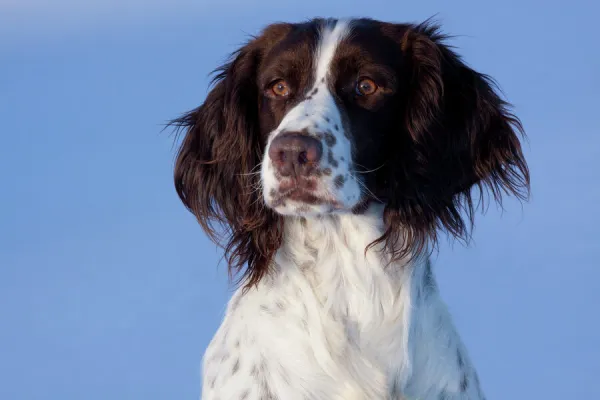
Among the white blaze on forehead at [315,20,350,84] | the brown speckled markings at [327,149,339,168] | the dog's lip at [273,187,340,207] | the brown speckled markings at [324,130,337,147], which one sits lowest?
the dog's lip at [273,187,340,207]

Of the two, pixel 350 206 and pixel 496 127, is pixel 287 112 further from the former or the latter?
pixel 496 127

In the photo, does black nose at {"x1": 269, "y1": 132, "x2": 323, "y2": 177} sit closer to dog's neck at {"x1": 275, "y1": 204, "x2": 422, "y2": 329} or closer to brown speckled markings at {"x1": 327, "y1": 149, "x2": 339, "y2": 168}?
brown speckled markings at {"x1": 327, "y1": 149, "x2": 339, "y2": 168}

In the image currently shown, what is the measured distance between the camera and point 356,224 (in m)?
4.60

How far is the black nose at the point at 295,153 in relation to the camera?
394 cm

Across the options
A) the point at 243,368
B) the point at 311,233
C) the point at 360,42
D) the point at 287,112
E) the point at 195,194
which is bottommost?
the point at 243,368

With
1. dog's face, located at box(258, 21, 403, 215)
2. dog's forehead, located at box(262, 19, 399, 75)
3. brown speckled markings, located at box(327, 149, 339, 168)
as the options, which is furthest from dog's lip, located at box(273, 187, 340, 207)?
dog's forehead, located at box(262, 19, 399, 75)

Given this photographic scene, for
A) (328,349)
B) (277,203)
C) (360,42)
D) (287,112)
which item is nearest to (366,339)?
(328,349)

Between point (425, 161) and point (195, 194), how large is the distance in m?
1.36

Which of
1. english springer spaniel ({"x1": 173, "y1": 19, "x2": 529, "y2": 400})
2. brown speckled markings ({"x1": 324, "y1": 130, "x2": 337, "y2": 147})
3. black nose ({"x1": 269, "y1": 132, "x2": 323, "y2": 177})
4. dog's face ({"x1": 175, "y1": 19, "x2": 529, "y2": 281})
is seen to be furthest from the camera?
english springer spaniel ({"x1": 173, "y1": 19, "x2": 529, "y2": 400})

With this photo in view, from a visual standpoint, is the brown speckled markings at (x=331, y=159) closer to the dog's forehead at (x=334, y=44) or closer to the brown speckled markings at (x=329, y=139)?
the brown speckled markings at (x=329, y=139)

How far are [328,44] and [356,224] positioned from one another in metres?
0.96

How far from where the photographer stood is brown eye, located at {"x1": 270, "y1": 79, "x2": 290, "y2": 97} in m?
4.61

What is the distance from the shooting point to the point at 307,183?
13.1 feet

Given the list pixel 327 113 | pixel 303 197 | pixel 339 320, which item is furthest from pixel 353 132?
pixel 339 320
